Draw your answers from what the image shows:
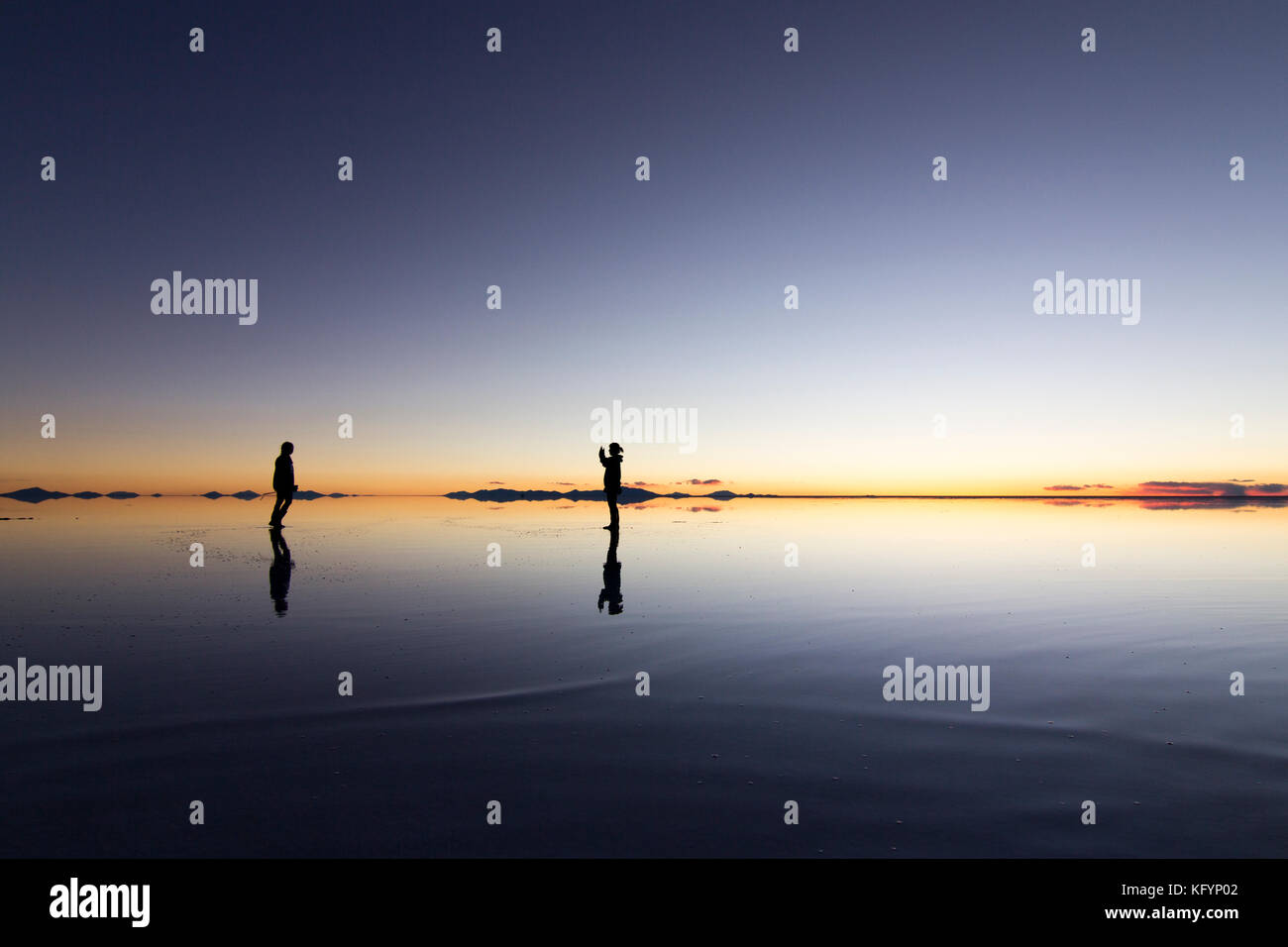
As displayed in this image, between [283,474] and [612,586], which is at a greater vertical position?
[283,474]

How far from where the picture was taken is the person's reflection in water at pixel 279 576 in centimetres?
1122

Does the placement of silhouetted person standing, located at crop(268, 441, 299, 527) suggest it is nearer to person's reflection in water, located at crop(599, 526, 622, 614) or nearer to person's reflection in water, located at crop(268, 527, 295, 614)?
person's reflection in water, located at crop(268, 527, 295, 614)

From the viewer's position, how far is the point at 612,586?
13.1 m

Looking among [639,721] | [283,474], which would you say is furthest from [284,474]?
[639,721]

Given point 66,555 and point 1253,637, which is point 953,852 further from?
point 66,555

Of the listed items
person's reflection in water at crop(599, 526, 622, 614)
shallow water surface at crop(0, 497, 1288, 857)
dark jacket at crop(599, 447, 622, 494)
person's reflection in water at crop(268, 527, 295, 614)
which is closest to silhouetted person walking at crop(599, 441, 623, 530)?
dark jacket at crop(599, 447, 622, 494)

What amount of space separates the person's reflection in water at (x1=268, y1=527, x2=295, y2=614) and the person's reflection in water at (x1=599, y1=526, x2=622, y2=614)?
190 inches

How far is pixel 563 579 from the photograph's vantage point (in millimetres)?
14047

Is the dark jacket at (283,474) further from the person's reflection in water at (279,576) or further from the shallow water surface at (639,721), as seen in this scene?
the shallow water surface at (639,721)

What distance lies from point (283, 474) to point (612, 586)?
16.7 meters

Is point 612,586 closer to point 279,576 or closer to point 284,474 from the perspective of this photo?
point 279,576

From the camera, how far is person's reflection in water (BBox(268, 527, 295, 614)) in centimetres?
1122
